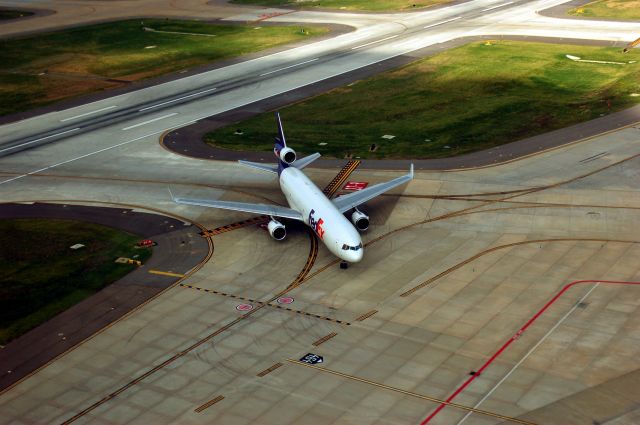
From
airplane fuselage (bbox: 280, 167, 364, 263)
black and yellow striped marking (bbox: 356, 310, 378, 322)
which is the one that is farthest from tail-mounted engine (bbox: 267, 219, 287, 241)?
black and yellow striped marking (bbox: 356, 310, 378, 322)

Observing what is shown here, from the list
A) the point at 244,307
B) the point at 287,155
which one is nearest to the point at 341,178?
the point at 287,155

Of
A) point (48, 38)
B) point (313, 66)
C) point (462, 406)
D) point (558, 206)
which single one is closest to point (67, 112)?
point (313, 66)

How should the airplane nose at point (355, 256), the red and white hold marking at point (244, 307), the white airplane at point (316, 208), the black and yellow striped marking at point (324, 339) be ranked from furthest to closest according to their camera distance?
1. the white airplane at point (316, 208)
2. the airplane nose at point (355, 256)
3. the red and white hold marking at point (244, 307)
4. the black and yellow striped marking at point (324, 339)

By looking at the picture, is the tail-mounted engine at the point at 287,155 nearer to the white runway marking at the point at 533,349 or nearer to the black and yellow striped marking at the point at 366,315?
the black and yellow striped marking at the point at 366,315

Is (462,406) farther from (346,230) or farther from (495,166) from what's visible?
(495,166)

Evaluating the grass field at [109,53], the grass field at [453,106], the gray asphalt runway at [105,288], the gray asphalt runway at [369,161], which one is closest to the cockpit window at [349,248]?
the gray asphalt runway at [105,288]

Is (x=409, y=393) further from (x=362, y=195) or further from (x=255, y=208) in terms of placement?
(x=255, y=208)

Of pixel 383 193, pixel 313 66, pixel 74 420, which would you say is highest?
pixel 313 66
